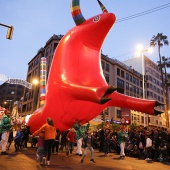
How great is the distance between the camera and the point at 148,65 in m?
55.3

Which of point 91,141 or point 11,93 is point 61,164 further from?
point 11,93

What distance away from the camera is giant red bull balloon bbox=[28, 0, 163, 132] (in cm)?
743

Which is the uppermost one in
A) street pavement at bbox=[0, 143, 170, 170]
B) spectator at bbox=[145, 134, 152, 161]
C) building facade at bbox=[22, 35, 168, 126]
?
building facade at bbox=[22, 35, 168, 126]

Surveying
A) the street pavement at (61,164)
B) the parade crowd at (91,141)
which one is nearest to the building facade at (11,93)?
the parade crowd at (91,141)

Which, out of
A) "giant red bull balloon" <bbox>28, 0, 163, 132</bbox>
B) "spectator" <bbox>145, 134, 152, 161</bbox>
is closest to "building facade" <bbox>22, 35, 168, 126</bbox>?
"spectator" <bbox>145, 134, 152, 161</bbox>

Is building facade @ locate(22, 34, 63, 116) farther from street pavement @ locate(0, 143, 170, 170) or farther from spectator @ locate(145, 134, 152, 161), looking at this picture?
street pavement @ locate(0, 143, 170, 170)

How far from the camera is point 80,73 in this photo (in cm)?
760

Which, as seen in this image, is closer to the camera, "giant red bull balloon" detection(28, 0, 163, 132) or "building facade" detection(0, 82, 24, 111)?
"giant red bull balloon" detection(28, 0, 163, 132)

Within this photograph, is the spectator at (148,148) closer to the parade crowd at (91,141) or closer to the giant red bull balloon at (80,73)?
the parade crowd at (91,141)

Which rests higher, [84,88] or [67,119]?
[84,88]

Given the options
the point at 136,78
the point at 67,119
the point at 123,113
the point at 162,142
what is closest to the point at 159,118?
the point at 136,78

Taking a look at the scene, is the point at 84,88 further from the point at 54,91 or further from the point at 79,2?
the point at 79,2

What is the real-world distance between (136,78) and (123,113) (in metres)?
22.1

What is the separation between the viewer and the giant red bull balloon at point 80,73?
7.43 m
